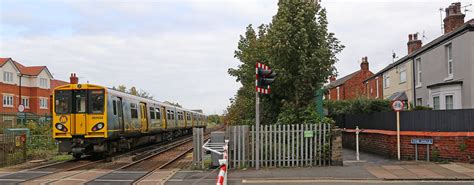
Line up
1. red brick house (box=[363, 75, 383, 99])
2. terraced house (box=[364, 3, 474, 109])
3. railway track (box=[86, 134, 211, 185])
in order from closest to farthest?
railway track (box=[86, 134, 211, 185])
terraced house (box=[364, 3, 474, 109])
red brick house (box=[363, 75, 383, 99])

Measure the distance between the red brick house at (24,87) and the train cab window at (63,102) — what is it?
39.5 m

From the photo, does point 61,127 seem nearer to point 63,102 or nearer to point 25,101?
point 63,102

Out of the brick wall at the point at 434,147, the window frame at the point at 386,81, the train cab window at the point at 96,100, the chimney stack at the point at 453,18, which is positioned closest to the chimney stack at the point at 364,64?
the window frame at the point at 386,81

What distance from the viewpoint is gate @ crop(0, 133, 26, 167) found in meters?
16.7

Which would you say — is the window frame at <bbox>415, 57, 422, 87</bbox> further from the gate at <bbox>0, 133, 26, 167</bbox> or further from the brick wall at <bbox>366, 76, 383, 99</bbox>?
the gate at <bbox>0, 133, 26, 167</bbox>

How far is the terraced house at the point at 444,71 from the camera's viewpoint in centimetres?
2031

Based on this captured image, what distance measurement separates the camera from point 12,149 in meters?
17.2

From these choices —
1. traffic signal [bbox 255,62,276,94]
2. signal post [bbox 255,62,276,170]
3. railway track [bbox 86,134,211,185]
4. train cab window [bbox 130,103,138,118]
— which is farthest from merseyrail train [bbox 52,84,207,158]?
traffic signal [bbox 255,62,276,94]

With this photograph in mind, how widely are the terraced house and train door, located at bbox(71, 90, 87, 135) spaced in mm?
15270

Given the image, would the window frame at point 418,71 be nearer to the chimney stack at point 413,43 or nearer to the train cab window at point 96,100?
the chimney stack at point 413,43

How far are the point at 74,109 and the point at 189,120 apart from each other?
2978cm

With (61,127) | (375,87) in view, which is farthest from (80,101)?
(375,87)

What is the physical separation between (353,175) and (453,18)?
17717 mm

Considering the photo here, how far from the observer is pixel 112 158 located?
18.5m
